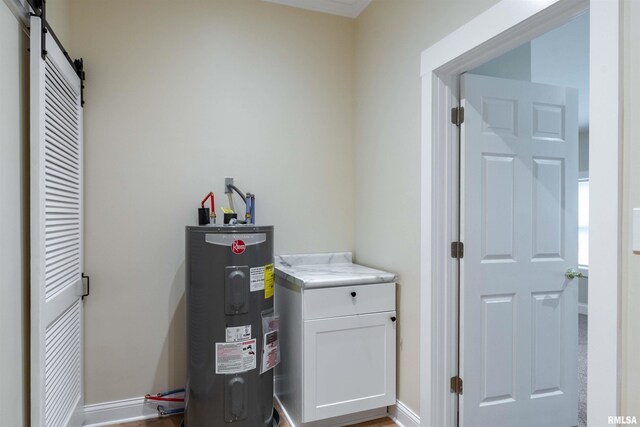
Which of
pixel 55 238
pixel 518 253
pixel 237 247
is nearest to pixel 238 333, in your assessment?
pixel 237 247

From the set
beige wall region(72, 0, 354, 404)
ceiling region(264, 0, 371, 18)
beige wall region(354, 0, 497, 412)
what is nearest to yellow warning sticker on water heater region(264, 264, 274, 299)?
beige wall region(72, 0, 354, 404)

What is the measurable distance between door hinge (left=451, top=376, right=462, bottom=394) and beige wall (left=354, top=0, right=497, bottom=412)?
7.5 inches

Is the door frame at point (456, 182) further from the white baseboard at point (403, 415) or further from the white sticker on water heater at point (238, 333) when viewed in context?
the white sticker on water heater at point (238, 333)

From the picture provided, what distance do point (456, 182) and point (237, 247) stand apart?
1.15 m

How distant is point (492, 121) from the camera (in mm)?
2053

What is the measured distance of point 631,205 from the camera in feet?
3.87

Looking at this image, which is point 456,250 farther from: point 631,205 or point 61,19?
point 61,19

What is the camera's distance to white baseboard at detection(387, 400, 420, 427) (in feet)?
7.11

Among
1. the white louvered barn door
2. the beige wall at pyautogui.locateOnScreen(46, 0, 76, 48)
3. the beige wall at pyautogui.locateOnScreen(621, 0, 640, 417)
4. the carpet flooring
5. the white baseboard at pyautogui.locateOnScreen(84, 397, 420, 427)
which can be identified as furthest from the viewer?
the carpet flooring

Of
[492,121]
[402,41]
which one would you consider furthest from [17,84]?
[492,121]

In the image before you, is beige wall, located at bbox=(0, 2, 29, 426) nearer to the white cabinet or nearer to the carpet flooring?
the white cabinet

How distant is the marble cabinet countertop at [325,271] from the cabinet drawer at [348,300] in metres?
0.03

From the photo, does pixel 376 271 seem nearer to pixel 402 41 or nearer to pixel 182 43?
pixel 402 41

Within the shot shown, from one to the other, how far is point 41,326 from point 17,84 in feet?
2.84
